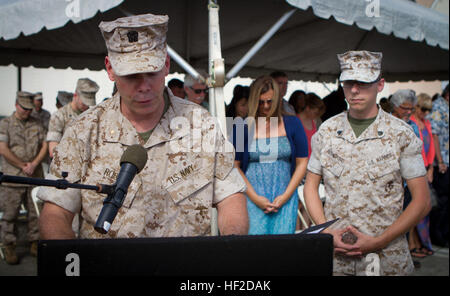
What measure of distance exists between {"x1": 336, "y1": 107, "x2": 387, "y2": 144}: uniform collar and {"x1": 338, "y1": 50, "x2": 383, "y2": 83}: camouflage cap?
184mm

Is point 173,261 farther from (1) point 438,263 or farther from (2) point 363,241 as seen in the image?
(1) point 438,263

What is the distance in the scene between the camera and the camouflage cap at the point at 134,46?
1428 millimetres

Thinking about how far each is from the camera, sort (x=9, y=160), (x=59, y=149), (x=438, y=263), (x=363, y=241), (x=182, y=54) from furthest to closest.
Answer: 1. (x=438, y=263)
2. (x=9, y=160)
3. (x=182, y=54)
4. (x=363, y=241)
5. (x=59, y=149)

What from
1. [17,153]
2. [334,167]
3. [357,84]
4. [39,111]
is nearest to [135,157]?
[357,84]

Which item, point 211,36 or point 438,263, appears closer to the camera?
point 211,36

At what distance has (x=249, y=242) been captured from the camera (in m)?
0.88

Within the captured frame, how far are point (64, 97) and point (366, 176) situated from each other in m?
3.84

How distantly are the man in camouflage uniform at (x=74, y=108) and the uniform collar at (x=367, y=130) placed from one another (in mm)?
1237

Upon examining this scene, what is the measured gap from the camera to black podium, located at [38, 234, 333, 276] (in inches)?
32.6

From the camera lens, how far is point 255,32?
3.59 meters

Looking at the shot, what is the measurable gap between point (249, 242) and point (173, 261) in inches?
5.7

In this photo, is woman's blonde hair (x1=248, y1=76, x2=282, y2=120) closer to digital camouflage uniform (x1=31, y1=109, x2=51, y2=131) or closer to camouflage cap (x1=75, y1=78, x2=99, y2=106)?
camouflage cap (x1=75, y1=78, x2=99, y2=106)
